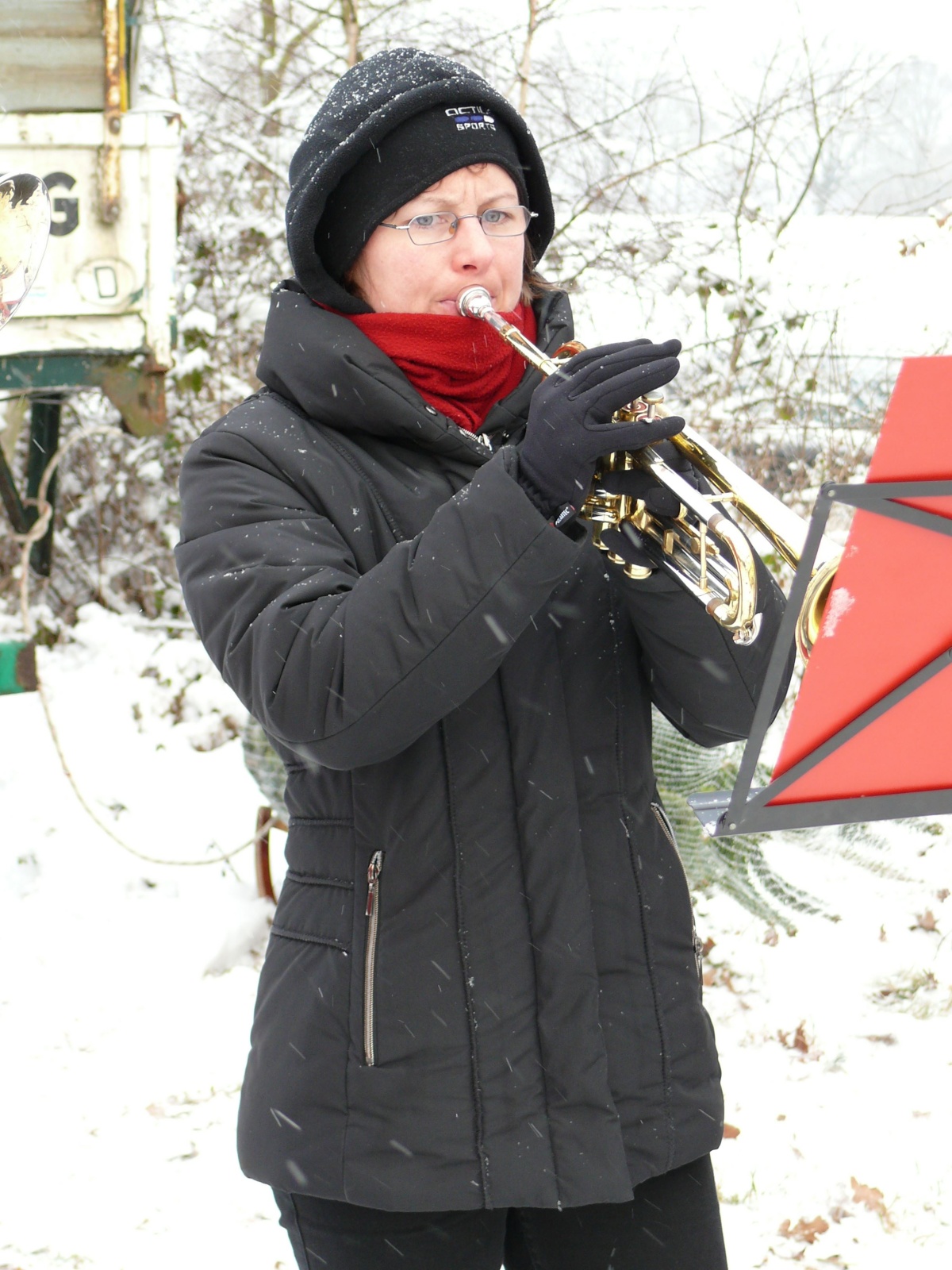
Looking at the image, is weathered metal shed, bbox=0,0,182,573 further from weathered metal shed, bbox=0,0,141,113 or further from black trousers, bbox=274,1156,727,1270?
black trousers, bbox=274,1156,727,1270

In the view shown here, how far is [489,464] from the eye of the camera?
→ 140 centimetres

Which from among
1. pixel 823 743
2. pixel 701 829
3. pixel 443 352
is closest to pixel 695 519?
pixel 443 352

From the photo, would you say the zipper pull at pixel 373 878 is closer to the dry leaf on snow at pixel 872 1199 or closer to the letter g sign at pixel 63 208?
the dry leaf on snow at pixel 872 1199

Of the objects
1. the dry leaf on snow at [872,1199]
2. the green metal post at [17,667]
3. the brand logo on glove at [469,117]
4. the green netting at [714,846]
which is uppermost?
the brand logo on glove at [469,117]

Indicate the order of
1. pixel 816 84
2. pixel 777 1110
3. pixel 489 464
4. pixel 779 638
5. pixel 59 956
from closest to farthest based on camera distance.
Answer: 1. pixel 779 638
2. pixel 489 464
3. pixel 777 1110
4. pixel 59 956
5. pixel 816 84

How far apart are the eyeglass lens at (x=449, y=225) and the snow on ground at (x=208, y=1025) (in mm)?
2242

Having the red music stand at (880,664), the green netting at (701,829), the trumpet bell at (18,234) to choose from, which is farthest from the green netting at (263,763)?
the red music stand at (880,664)

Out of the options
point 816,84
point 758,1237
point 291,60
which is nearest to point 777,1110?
point 758,1237

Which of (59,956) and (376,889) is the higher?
(376,889)

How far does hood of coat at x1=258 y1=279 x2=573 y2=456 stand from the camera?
1.54 metres

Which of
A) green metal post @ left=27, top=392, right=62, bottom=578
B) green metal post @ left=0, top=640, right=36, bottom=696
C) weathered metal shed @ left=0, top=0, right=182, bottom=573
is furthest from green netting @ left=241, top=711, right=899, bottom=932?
green metal post @ left=27, top=392, right=62, bottom=578

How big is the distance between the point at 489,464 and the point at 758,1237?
2196mm

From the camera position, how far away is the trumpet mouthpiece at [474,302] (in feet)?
5.33

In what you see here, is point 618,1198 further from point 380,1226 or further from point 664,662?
point 664,662
